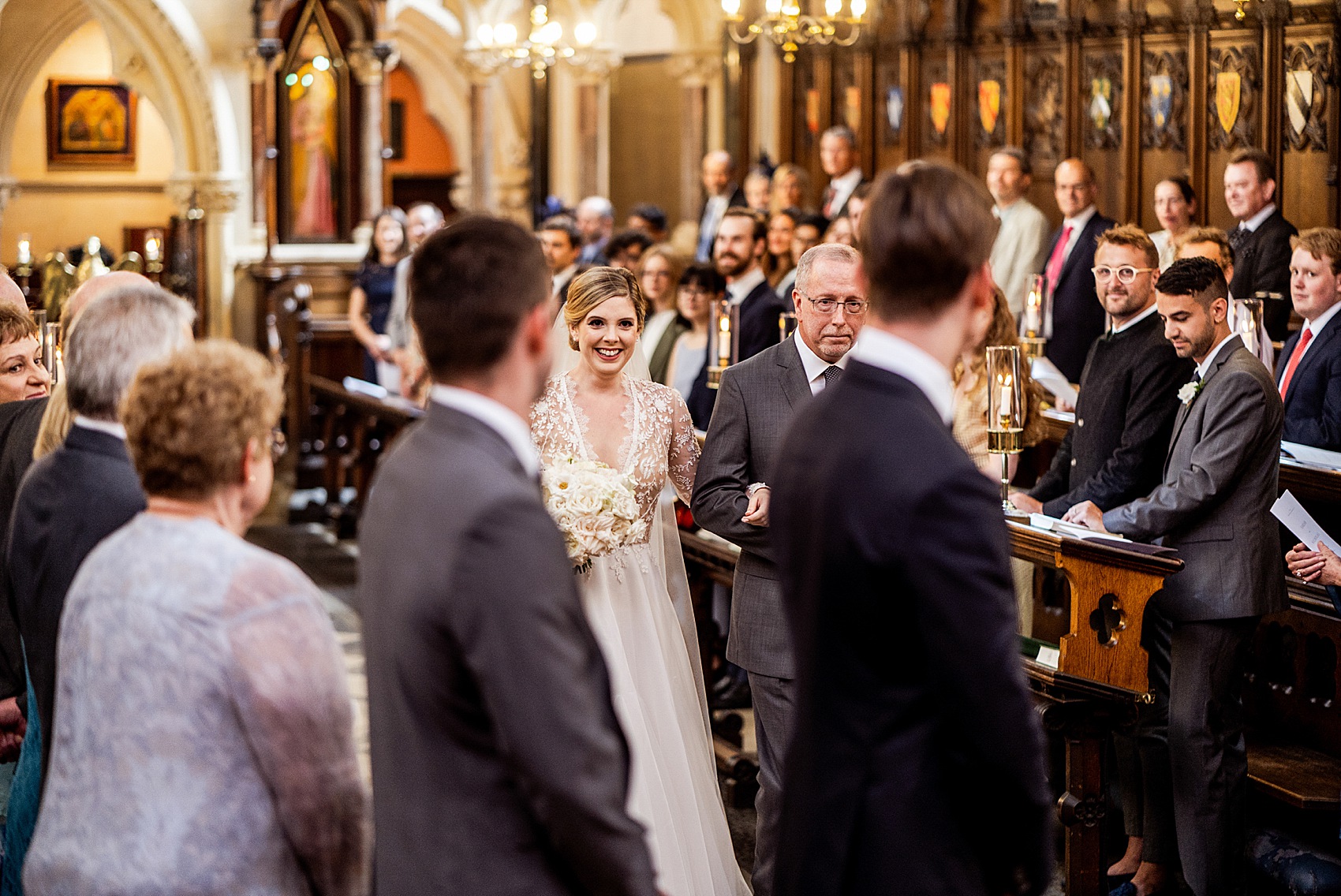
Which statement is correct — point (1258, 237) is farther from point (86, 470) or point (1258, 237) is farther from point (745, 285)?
point (86, 470)

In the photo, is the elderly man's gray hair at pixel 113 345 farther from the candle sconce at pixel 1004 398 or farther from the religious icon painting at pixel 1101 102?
the religious icon painting at pixel 1101 102

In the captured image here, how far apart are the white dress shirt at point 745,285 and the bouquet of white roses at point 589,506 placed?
3190mm

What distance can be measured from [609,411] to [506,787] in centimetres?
207

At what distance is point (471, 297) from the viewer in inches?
77.1

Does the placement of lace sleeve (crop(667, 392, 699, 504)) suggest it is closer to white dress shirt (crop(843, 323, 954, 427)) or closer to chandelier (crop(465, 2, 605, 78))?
white dress shirt (crop(843, 323, 954, 427))

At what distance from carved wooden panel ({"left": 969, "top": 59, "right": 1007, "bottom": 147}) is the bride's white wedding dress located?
700 centimetres

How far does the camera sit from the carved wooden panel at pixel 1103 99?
9656 mm

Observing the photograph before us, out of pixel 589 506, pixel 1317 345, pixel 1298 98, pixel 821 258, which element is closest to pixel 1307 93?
pixel 1298 98

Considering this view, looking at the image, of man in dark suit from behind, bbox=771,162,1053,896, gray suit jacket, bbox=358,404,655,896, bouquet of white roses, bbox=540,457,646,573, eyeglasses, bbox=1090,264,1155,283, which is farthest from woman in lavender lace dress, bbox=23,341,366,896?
eyeglasses, bbox=1090,264,1155,283

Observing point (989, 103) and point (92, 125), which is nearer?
point (989, 103)

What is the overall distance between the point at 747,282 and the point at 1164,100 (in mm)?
3770

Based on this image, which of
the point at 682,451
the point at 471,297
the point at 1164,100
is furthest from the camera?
the point at 1164,100

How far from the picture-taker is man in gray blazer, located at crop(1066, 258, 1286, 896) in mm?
4078

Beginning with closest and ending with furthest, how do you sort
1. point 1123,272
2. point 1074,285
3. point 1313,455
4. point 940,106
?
point 1123,272
point 1313,455
point 1074,285
point 940,106
